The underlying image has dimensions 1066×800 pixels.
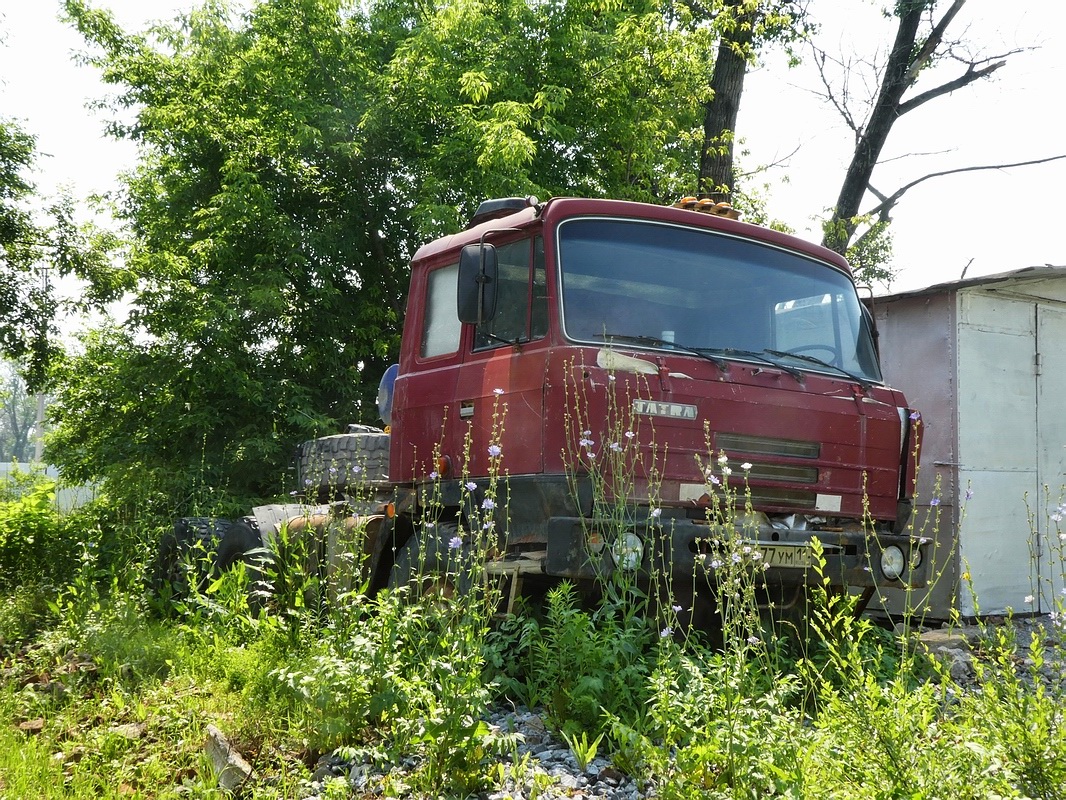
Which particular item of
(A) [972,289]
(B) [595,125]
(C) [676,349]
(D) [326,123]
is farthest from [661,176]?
(C) [676,349]

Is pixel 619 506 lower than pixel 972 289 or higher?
lower

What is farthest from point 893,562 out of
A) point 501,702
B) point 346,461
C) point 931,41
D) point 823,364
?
point 931,41

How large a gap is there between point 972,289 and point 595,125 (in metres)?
9.89

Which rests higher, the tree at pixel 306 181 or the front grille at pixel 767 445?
the tree at pixel 306 181

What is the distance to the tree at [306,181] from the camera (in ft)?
54.9

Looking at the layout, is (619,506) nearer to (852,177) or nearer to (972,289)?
(972,289)

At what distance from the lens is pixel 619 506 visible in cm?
504

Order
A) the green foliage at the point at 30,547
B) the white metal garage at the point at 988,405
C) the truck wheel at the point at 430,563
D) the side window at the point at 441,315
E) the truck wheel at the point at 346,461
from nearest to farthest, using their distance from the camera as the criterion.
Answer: the truck wheel at the point at 430,563 < the side window at the point at 441,315 < the truck wheel at the point at 346,461 < the white metal garage at the point at 988,405 < the green foliage at the point at 30,547

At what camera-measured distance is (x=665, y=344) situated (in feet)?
18.5

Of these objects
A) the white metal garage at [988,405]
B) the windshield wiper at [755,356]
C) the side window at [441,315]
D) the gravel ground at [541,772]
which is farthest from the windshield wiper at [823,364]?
the white metal garage at [988,405]

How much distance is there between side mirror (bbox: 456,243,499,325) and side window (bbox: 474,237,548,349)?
0.11 m

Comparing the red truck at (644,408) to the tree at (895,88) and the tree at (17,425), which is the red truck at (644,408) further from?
the tree at (17,425)

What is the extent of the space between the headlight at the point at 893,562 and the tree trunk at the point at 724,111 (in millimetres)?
8947

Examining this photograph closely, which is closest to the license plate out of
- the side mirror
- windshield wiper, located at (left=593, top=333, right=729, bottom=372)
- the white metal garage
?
windshield wiper, located at (left=593, top=333, right=729, bottom=372)
